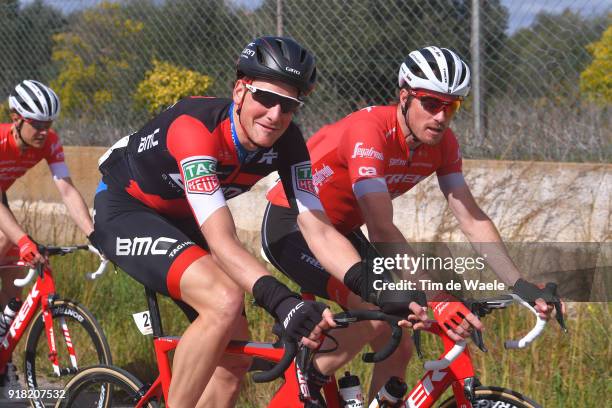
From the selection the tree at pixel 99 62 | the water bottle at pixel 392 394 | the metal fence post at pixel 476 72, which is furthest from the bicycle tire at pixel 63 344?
the tree at pixel 99 62

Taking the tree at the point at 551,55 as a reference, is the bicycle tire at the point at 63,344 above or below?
below

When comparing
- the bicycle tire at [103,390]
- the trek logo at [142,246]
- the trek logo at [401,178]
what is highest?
the trek logo at [401,178]

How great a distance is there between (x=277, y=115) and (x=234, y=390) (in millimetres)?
1289

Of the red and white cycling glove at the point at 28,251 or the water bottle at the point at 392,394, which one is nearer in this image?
the water bottle at the point at 392,394

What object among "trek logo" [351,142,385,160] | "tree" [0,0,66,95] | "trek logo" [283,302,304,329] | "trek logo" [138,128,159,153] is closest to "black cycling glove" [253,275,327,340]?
"trek logo" [283,302,304,329]

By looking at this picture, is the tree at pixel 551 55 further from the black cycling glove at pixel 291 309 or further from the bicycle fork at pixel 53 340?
the black cycling glove at pixel 291 309

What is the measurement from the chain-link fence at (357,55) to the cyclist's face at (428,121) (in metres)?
2.85

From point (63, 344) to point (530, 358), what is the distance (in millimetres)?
2831

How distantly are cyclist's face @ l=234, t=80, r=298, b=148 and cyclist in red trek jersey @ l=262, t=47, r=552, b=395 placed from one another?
48cm

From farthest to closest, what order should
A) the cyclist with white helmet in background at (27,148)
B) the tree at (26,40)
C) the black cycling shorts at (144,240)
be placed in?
the tree at (26,40) → the cyclist with white helmet in background at (27,148) → the black cycling shorts at (144,240)

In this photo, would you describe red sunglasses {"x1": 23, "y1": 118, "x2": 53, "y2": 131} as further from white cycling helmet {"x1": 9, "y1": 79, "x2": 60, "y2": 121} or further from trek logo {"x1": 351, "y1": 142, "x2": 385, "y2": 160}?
trek logo {"x1": 351, "y1": 142, "x2": 385, "y2": 160}

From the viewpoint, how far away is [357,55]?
830 centimetres

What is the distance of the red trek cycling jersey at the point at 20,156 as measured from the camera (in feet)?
23.8

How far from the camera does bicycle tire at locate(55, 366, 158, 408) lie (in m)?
4.87
